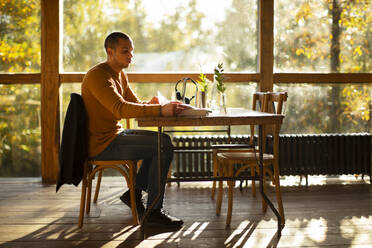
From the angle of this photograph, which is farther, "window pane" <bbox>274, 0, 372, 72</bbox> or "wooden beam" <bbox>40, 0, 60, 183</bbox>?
"window pane" <bbox>274, 0, 372, 72</bbox>

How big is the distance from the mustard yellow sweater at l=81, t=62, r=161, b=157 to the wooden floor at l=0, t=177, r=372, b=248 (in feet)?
1.82

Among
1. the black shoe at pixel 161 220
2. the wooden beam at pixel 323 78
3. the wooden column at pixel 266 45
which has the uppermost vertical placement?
the wooden column at pixel 266 45

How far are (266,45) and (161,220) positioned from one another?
93.7 inches

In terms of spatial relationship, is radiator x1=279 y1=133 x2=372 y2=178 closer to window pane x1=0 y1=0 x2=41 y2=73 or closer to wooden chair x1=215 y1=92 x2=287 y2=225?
wooden chair x1=215 y1=92 x2=287 y2=225

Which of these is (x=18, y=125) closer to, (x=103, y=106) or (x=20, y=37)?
(x=20, y=37)

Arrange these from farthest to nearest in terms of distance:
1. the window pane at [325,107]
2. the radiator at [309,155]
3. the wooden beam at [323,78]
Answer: the window pane at [325,107]
the wooden beam at [323,78]
the radiator at [309,155]

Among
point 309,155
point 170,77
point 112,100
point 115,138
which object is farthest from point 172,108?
point 309,155

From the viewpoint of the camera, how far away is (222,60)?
467cm

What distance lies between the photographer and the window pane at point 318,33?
4648 millimetres

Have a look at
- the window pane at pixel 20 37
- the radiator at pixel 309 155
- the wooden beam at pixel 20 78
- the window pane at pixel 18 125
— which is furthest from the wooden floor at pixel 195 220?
the window pane at pixel 20 37

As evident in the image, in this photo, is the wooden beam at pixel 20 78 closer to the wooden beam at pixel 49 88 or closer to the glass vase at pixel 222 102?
the wooden beam at pixel 49 88

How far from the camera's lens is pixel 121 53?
3.03 meters

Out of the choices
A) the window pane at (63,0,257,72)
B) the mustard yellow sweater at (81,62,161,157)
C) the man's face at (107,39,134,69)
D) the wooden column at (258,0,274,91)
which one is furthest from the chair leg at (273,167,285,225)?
the window pane at (63,0,257,72)

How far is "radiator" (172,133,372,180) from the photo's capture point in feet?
14.2
